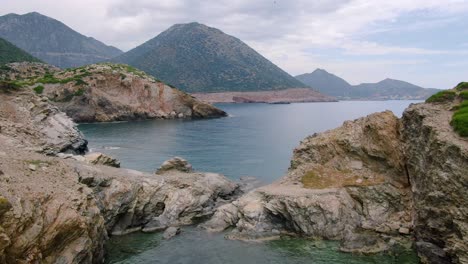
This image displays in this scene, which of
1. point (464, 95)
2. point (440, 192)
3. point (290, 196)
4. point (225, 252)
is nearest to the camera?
point (440, 192)

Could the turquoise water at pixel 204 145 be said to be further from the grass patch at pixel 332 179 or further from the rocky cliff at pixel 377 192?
the rocky cliff at pixel 377 192

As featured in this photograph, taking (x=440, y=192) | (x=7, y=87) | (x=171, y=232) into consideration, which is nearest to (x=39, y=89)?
(x=7, y=87)

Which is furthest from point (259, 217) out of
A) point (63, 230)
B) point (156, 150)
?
point (156, 150)

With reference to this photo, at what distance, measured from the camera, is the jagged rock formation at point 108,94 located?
442 ft

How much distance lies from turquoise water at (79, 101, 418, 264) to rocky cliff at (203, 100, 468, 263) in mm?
2143

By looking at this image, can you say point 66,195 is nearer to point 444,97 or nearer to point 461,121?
point 461,121

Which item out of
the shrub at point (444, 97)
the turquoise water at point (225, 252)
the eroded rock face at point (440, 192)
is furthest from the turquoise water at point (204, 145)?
the eroded rock face at point (440, 192)

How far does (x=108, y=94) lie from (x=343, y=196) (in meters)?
115

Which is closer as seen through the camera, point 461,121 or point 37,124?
point 461,121

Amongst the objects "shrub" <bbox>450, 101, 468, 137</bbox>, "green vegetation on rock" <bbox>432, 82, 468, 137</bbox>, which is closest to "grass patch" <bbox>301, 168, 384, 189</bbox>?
"green vegetation on rock" <bbox>432, 82, 468, 137</bbox>

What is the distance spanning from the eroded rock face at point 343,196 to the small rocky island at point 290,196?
10 centimetres

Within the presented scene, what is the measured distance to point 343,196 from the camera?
41375 mm

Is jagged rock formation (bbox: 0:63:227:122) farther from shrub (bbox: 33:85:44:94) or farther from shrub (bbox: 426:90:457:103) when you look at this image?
shrub (bbox: 426:90:457:103)

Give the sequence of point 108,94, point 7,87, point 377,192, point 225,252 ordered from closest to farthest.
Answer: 1. point 225,252
2. point 377,192
3. point 7,87
4. point 108,94
